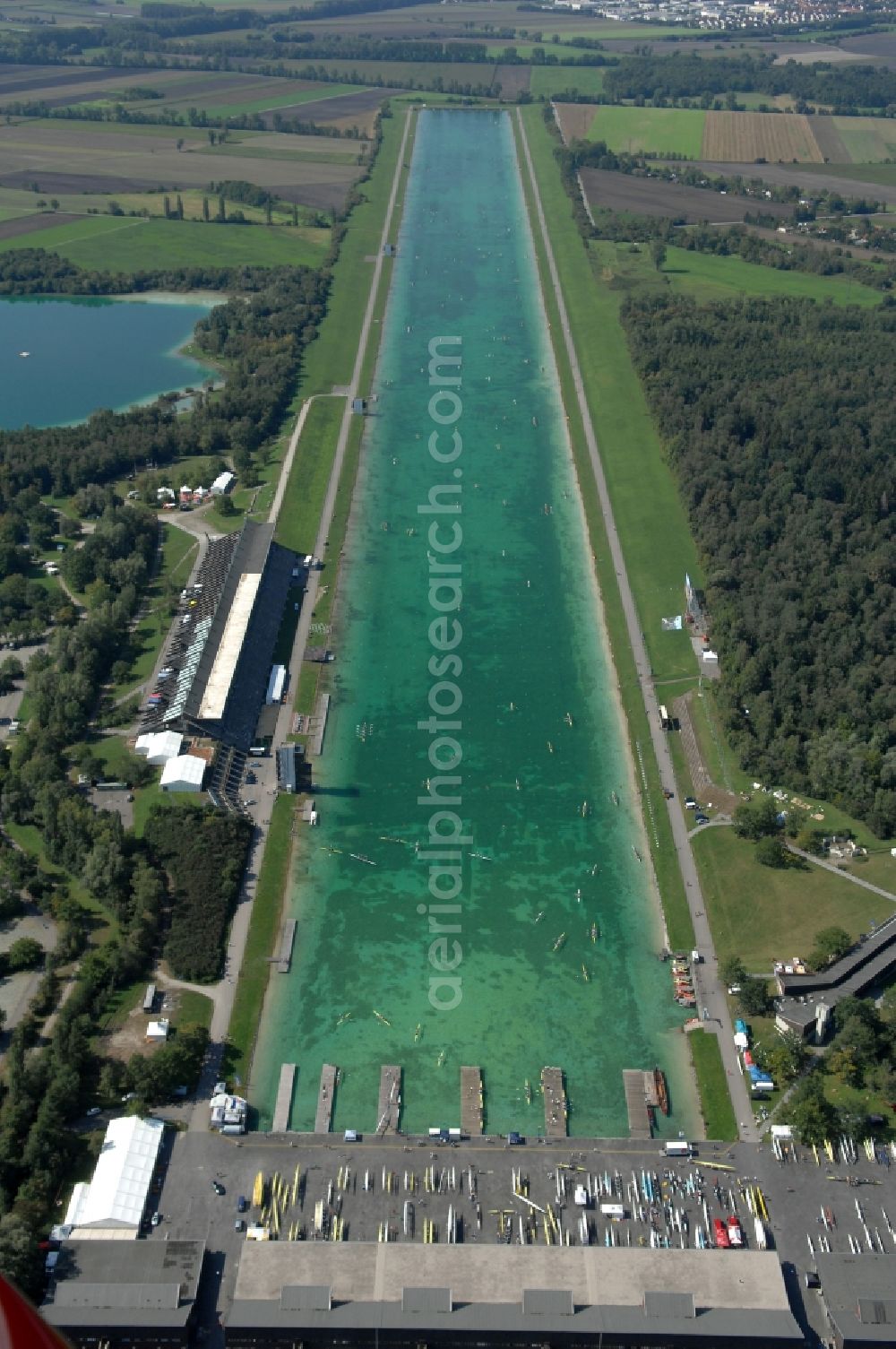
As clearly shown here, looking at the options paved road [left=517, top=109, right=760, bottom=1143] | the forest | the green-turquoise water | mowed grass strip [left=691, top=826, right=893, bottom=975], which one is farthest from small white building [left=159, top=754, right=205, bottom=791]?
the green-turquoise water

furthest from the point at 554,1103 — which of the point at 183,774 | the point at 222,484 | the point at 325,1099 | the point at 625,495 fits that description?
the point at 222,484

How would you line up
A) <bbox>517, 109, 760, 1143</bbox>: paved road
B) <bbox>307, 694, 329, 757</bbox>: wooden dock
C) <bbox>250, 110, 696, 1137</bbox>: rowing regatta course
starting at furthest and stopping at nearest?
<bbox>307, 694, 329, 757</bbox>: wooden dock, <bbox>250, 110, 696, 1137</bbox>: rowing regatta course, <bbox>517, 109, 760, 1143</bbox>: paved road

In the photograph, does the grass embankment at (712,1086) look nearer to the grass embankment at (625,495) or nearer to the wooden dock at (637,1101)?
the wooden dock at (637,1101)

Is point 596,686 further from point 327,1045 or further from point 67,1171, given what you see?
point 67,1171

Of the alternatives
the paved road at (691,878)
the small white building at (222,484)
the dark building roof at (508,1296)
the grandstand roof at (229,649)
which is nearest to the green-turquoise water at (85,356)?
the small white building at (222,484)

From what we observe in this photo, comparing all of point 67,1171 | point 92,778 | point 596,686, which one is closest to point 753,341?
point 596,686

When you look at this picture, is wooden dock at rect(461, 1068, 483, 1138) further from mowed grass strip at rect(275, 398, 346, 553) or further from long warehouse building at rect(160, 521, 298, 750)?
mowed grass strip at rect(275, 398, 346, 553)

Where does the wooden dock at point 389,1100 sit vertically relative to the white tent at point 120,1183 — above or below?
below
